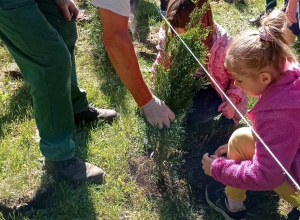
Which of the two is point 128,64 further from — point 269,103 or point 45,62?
point 269,103

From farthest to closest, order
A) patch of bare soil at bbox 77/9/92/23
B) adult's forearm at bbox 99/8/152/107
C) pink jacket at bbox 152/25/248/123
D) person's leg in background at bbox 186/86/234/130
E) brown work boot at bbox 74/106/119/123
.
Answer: patch of bare soil at bbox 77/9/92/23, brown work boot at bbox 74/106/119/123, person's leg in background at bbox 186/86/234/130, pink jacket at bbox 152/25/248/123, adult's forearm at bbox 99/8/152/107

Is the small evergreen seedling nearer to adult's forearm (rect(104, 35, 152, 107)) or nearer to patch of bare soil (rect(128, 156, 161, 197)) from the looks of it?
adult's forearm (rect(104, 35, 152, 107))

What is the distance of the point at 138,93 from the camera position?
7.73ft

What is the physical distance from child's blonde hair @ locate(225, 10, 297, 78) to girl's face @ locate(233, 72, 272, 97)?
4 cm

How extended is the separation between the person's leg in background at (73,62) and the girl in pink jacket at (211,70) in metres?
0.67

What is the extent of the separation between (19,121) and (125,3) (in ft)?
5.72

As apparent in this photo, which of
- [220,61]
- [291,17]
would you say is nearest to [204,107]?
[220,61]

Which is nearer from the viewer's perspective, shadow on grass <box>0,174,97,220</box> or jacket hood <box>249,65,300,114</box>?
jacket hood <box>249,65,300,114</box>

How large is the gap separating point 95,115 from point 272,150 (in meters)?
1.80

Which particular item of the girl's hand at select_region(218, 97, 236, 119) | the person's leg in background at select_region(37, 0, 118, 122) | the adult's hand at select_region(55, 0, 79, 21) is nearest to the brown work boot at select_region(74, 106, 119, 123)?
the person's leg in background at select_region(37, 0, 118, 122)

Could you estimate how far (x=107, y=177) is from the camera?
289 centimetres

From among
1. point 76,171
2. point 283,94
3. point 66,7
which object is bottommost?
point 76,171

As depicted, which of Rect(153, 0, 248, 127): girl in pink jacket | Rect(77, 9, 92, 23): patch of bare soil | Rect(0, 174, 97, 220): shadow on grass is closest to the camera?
Rect(0, 174, 97, 220): shadow on grass

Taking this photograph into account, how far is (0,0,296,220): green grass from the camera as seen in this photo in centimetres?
264
